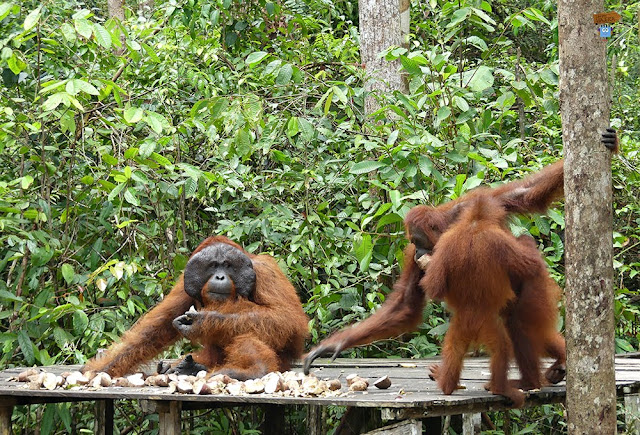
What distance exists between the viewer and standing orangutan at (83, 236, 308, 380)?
3.89m

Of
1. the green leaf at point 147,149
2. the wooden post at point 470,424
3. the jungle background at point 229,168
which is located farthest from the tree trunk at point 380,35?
the wooden post at point 470,424

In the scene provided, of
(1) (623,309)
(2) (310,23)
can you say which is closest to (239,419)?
(1) (623,309)

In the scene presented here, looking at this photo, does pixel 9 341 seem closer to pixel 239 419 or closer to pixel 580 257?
pixel 239 419

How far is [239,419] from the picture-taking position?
559 centimetres

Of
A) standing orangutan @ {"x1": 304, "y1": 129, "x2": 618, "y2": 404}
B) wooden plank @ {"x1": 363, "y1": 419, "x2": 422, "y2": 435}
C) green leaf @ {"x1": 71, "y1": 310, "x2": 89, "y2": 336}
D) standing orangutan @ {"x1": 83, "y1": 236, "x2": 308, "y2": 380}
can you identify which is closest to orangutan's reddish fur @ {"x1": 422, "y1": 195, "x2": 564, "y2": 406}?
standing orangutan @ {"x1": 304, "y1": 129, "x2": 618, "y2": 404}

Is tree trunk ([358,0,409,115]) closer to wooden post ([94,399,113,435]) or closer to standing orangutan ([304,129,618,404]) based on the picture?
standing orangutan ([304,129,618,404])

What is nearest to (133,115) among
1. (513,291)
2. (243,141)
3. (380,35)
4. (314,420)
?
(243,141)

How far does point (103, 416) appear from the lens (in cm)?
497

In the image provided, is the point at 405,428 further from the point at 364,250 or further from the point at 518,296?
the point at 364,250

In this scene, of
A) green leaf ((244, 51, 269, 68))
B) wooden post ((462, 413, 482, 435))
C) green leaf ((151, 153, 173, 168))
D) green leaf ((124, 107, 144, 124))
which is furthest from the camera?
green leaf ((151, 153, 173, 168))

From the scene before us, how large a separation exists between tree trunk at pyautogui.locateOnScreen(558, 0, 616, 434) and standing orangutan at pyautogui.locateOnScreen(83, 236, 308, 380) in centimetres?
143

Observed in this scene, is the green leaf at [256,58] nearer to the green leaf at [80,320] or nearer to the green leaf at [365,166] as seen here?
the green leaf at [365,166]

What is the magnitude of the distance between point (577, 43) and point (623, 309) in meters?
2.69

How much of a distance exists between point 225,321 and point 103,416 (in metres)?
1.52
